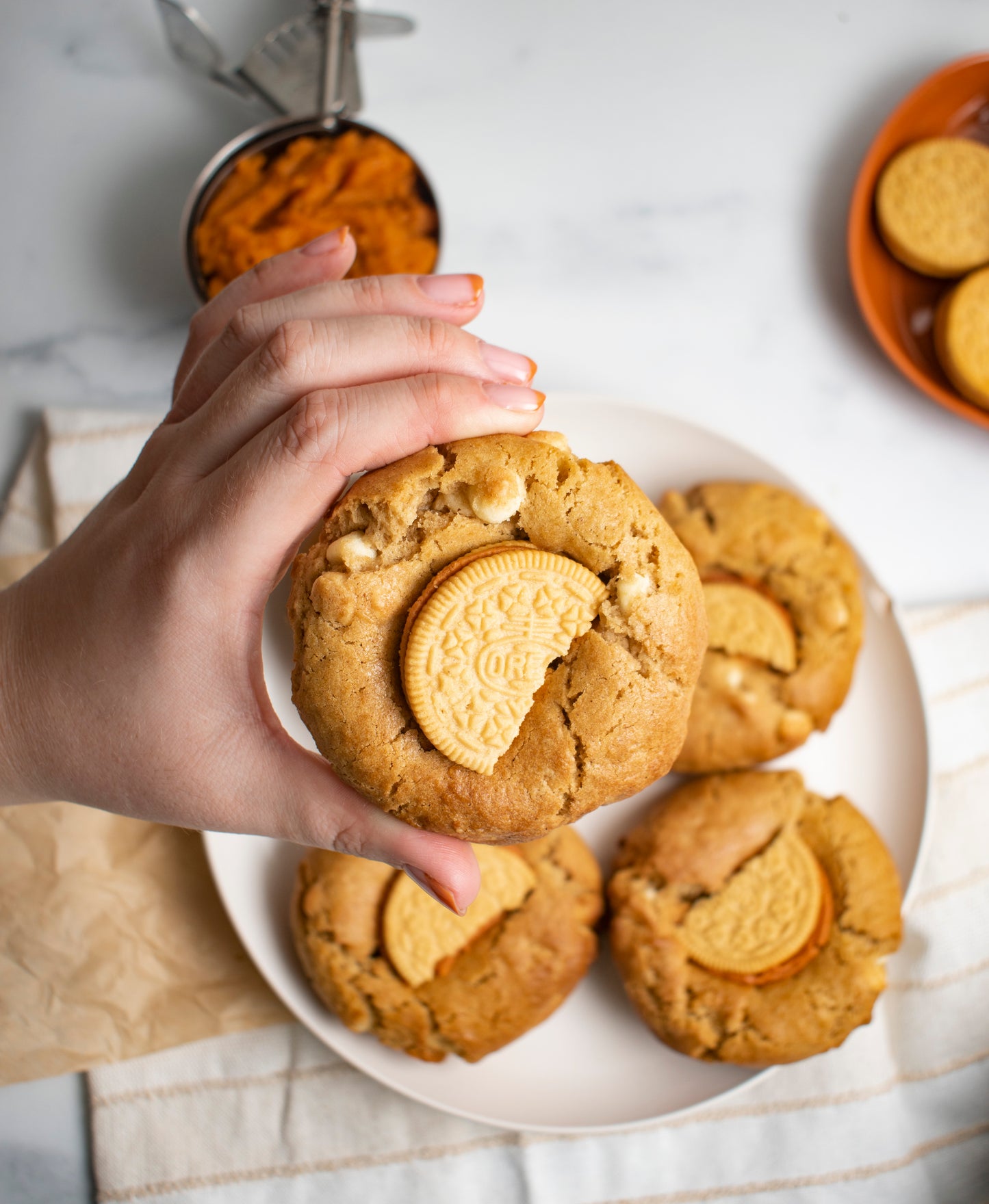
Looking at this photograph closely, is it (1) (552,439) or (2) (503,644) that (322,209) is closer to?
(1) (552,439)

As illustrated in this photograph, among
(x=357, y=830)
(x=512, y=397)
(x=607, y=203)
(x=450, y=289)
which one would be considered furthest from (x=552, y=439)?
(x=607, y=203)

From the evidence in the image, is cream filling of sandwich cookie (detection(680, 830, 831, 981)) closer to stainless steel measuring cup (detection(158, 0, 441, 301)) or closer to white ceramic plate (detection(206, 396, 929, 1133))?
white ceramic plate (detection(206, 396, 929, 1133))

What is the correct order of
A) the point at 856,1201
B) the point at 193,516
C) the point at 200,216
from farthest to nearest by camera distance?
the point at 856,1201 → the point at 200,216 → the point at 193,516

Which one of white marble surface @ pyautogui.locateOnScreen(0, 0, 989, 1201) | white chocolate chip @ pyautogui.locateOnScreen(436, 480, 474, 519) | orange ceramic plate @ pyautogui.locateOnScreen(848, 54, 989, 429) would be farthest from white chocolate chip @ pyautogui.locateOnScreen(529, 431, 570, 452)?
orange ceramic plate @ pyautogui.locateOnScreen(848, 54, 989, 429)

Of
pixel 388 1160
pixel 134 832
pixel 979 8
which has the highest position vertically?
pixel 979 8

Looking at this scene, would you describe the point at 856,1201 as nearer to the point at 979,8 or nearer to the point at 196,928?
the point at 196,928

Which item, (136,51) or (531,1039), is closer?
(531,1039)

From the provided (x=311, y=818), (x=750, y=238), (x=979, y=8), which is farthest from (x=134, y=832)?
(x=979, y=8)
